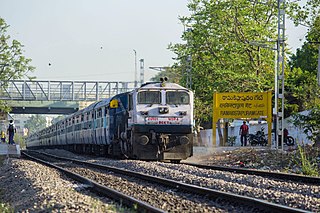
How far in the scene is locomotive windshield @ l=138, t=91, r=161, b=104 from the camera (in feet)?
74.2

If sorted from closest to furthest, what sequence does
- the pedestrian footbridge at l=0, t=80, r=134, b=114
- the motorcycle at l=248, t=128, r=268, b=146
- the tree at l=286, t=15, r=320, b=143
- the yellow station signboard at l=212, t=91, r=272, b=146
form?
the tree at l=286, t=15, r=320, b=143 < the yellow station signboard at l=212, t=91, r=272, b=146 < the motorcycle at l=248, t=128, r=268, b=146 < the pedestrian footbridge at l=0, t=80, r=134, b=114

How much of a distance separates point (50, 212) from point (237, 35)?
3518cm

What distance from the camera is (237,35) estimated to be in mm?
43156

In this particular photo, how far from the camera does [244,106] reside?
3155cm

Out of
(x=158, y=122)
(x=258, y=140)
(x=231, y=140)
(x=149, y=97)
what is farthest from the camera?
(x=231, y=140)

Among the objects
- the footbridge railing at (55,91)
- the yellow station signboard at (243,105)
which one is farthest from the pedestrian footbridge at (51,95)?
the yellow station signboard at (243,105)

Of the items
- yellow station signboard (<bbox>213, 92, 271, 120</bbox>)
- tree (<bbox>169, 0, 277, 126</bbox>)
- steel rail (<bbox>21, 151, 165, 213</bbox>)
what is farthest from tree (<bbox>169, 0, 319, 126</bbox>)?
steel rail (<bbox>21, 151, 165, 213</bbox>)

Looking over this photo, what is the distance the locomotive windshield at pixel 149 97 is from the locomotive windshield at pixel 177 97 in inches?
14.5

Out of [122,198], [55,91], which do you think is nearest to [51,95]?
[55,91]

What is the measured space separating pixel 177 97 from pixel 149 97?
3.48ft

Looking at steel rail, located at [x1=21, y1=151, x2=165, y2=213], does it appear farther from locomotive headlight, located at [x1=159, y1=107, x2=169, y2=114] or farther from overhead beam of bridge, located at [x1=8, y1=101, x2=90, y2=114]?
overhead beam of bridge, located at [x1=8, y1=101, x2=90, y2=114]

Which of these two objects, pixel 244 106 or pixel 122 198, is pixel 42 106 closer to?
pixel 244 106

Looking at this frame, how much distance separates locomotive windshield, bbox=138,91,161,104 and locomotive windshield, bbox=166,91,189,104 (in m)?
0.37

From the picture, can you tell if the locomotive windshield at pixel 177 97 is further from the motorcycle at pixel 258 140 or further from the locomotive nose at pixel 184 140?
the motorcycle at pixel 258 140
